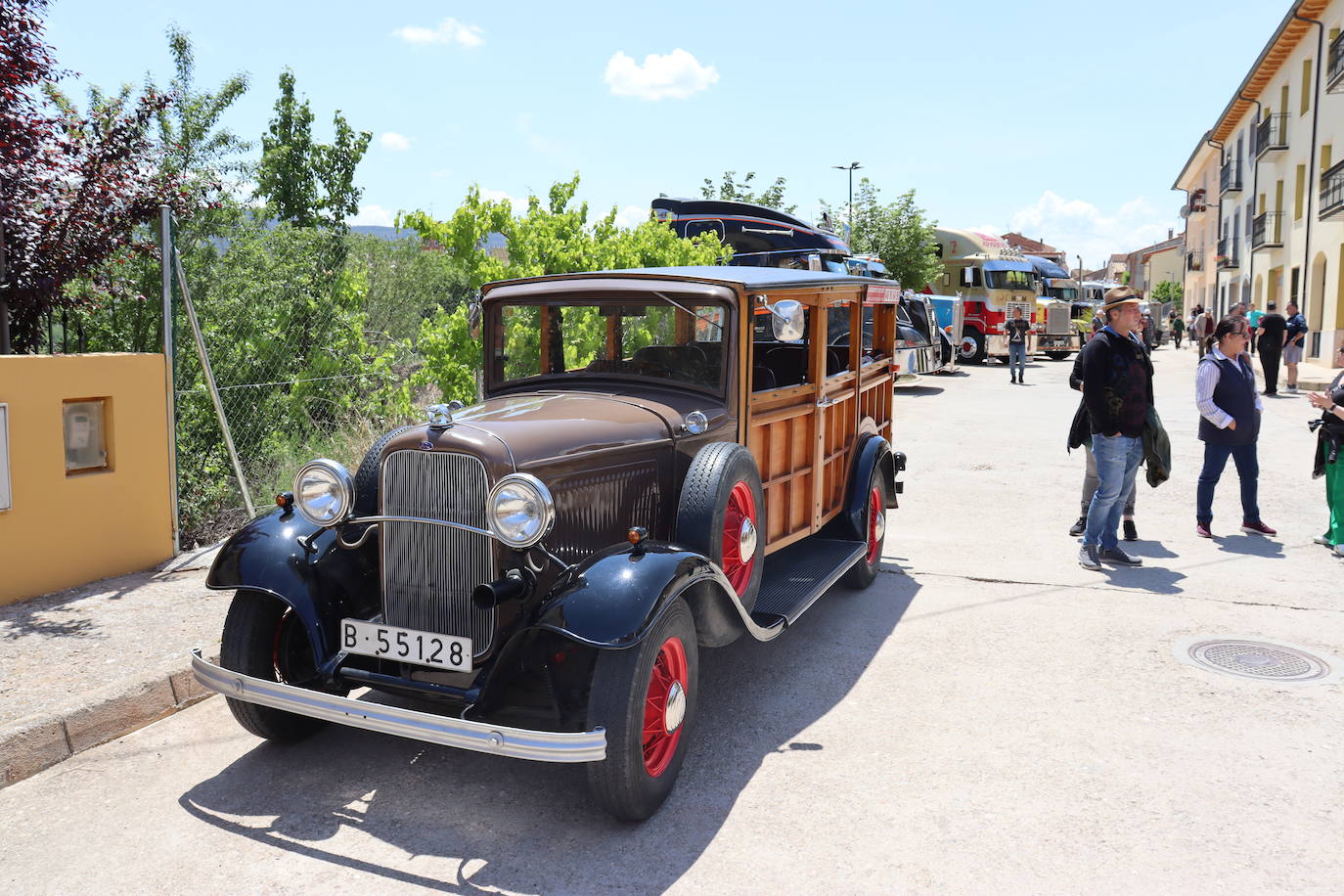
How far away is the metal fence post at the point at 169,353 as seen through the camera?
235 inches

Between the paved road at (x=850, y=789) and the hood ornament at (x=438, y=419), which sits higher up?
the hood ornament at (x=438, y=419)

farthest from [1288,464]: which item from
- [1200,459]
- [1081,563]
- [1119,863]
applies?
[1119,863]

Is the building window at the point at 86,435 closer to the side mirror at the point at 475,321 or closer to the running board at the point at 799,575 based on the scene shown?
the side mirror at the point at 475,321

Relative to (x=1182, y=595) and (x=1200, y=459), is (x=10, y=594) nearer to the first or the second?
(x=1182, y=595)

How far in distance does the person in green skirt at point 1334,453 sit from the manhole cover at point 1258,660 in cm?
243

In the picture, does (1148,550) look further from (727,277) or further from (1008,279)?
(1008,279)

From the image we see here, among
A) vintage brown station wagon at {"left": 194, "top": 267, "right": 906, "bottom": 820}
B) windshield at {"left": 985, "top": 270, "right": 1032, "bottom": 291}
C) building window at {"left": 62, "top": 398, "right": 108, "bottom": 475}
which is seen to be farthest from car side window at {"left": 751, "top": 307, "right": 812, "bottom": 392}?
windshield at {"left": 985, "top": 270, "right": 1032, "bottom": 291}

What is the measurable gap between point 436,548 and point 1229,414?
640 centimetres

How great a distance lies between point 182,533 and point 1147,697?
6159 mm

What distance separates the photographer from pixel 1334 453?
7125 millimetres

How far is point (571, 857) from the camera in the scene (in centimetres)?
325

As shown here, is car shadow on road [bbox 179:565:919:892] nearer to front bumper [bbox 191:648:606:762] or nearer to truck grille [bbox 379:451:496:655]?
front bumper [bbox 191:648:606:762]

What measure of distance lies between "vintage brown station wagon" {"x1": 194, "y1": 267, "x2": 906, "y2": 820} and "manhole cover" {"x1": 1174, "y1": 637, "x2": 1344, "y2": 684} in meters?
1.99

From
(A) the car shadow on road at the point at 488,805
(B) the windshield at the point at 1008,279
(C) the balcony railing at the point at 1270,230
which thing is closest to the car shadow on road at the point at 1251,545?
(A) the car shadow on road at the point at 488,805
